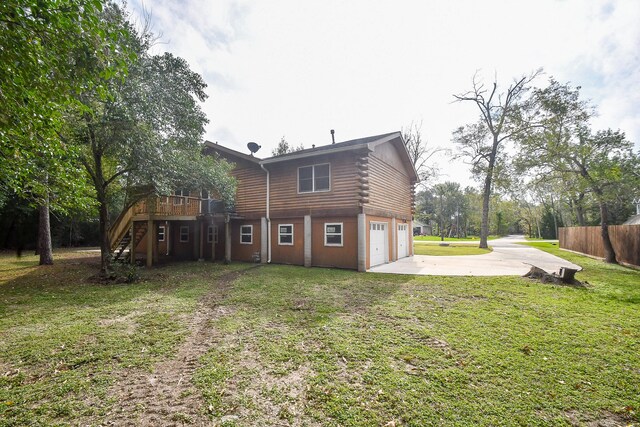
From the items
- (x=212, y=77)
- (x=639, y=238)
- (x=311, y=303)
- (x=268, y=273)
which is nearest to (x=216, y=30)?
(x=212, y=77)

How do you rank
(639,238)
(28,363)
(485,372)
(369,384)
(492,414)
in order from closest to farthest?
(492,414)
(369,384)
(485,372)
(28,363)
(639,238)

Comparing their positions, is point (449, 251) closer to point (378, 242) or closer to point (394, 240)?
point (394, 240)

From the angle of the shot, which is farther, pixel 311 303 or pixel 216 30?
pixel 216 30

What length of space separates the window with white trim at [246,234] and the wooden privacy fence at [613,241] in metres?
18.7

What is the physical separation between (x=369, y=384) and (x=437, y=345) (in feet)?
5.50

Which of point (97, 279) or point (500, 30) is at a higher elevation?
point (500, 30)

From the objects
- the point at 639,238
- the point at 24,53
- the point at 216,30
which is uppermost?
Result: the point at 216,30

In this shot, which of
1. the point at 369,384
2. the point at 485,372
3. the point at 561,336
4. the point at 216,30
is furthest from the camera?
the point at 216,30

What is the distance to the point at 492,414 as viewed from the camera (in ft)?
8.79

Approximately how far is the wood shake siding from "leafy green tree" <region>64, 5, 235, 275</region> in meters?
2.02

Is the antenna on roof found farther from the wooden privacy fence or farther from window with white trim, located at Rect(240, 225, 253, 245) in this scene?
the wooden privacy fence

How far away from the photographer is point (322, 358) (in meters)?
3.88

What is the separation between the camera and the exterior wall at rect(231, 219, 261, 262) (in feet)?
47.1

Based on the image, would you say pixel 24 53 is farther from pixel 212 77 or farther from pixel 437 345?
pixel 212 77
